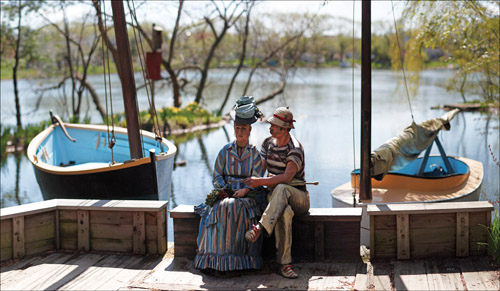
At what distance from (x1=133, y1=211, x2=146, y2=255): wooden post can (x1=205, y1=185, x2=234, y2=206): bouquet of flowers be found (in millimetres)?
616

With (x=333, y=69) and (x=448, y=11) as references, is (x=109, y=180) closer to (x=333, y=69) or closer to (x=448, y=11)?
(x=448, y=11)

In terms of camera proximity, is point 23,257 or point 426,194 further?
point 426,194

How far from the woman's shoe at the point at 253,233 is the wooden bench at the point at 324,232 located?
1.47ft

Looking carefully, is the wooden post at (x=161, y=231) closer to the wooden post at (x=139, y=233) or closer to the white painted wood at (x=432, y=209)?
the wooden post at (x=139, y=233)

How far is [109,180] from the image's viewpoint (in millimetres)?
8328

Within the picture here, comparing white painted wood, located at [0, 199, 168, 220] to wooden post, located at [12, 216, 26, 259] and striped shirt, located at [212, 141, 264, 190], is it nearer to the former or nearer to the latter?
wooden post, located at [12, 216, 26, 259]

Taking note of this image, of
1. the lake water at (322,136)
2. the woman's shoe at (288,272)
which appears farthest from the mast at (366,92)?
the woman's shoe at (288,272)

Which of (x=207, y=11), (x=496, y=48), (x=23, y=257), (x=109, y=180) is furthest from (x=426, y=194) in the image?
(x=207, y=11)

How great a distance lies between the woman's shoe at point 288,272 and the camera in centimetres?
446

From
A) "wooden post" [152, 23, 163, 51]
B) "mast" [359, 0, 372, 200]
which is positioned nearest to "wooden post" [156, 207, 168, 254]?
"mast" [359, 0, 372, 200]

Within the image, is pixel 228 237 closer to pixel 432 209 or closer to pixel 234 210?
pixel 234 210

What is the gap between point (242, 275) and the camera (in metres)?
4.54

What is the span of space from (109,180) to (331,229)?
4290 mm

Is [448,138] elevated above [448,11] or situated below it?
below
